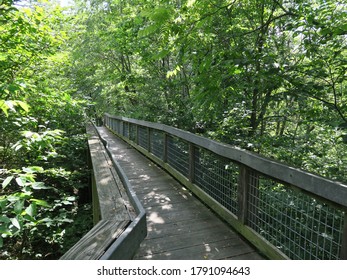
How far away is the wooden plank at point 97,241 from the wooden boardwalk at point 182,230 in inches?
22.3

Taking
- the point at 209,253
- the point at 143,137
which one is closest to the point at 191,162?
the point at 209,253

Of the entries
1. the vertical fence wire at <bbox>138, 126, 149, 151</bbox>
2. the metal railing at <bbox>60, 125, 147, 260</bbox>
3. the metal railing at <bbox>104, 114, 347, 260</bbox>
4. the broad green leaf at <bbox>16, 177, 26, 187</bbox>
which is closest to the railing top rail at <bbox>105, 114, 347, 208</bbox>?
the metal railing at <bbox>104, 114, 347, 260</bbox>

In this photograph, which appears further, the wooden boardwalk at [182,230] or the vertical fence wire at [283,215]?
the wooden boardwalk at [182,230]

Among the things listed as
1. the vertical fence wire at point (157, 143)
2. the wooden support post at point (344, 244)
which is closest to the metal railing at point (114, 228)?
the wooden support post at point (344, 244)

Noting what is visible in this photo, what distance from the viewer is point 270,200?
262cm

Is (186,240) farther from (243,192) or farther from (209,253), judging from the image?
(243,192)

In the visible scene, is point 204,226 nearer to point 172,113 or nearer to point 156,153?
point 156,153

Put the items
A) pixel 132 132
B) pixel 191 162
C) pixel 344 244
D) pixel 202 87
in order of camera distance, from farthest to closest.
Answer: pixel 132 132 → pixel 191 162 → pixel 202 87 → pixel 344 244

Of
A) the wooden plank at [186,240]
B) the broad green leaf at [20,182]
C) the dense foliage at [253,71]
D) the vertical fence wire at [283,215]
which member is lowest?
the wooden plank at [186,240]

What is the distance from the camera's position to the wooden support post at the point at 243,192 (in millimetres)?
2900

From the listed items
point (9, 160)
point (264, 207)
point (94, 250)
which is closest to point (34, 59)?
point (9, 160)

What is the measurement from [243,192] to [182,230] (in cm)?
87

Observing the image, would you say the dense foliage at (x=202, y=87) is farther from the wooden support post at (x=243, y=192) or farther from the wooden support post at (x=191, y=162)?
the wooden support post at (x=243, y=192)
